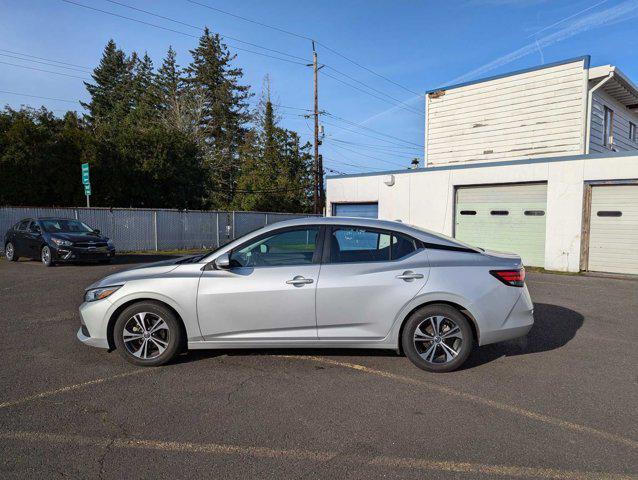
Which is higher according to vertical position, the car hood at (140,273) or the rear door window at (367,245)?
the rear door window at (367,245)

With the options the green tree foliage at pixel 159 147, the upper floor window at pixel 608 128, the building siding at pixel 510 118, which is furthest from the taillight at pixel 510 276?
the green tree foliage at pixel 159 147

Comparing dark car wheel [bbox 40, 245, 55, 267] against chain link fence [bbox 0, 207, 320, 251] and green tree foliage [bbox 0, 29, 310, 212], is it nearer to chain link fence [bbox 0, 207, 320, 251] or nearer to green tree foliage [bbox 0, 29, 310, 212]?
chain link fence [bbox 0, 207, 320, 251]

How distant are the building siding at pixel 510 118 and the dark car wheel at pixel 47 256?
580 inches

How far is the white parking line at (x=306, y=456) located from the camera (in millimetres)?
2750

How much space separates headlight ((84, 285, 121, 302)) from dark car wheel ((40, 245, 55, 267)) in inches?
402

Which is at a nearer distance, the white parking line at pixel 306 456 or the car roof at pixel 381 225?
the white parking line at pixel 306 456

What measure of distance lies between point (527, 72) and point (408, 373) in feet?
50.8

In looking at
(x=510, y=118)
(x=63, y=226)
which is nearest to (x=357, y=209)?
(x=510, y=118)

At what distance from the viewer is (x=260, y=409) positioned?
3627 mm

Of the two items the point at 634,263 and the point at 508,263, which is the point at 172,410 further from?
the point at 634,263

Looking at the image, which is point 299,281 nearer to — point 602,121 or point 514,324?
point 514,324

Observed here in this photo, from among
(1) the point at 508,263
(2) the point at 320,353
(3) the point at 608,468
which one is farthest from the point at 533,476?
(2) the point at 320,353

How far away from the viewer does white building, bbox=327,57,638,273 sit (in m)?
12.3

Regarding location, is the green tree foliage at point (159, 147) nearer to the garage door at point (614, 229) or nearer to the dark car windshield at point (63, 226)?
the dark car windshield at point (63, 226)
